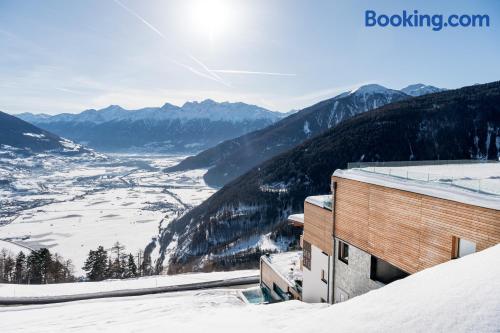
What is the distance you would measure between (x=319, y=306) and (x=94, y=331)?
14091 mm

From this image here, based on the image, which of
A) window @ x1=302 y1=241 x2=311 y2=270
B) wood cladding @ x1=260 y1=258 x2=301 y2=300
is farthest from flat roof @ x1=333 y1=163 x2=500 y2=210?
wood cladding @ x1=260 y1=258 x2=301 y2=300

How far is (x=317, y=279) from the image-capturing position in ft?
88.2

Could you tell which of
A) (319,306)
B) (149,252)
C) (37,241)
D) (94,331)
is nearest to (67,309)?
(94,331)

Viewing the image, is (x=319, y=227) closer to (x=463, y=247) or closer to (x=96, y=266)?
Result: (x=463, y=247)

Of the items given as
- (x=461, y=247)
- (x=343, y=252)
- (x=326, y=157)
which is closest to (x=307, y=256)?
(x=343, y=252)

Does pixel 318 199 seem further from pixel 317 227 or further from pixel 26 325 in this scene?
pixel 26 325

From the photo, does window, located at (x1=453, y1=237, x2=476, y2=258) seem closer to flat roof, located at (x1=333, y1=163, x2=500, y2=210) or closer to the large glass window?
the large glass window

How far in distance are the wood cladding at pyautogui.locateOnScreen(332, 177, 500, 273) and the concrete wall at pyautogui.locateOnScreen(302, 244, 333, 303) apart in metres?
3.69

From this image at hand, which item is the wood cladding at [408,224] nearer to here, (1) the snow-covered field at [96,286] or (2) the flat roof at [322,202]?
(2) the flat roof at [322,202]

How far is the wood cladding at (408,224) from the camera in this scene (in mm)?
13734

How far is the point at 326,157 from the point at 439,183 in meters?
164

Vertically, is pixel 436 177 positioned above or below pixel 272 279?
above

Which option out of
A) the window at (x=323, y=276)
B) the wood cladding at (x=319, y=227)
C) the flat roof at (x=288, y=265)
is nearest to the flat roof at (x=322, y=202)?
the wood cladding at (x=319, y=227)

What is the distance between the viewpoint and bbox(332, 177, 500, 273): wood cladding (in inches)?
541
